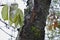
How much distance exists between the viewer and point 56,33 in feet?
6.28

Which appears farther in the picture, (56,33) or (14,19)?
(56,33)

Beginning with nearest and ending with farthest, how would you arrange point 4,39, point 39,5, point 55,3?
point 39,5 < point 4,39 < point 55,3

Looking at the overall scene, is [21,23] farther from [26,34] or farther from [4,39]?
[4,39]

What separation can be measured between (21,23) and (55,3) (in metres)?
1.43

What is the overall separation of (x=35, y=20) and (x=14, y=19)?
0.07 metres

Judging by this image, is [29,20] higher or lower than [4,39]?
higher

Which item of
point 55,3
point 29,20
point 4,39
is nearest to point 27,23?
point 29,20

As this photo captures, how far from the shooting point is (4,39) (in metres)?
1.73

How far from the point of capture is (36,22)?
51 centimetres

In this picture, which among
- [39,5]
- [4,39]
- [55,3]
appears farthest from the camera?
[55,3]

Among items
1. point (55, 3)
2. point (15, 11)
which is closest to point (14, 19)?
point (15, 11)

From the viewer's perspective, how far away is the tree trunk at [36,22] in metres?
0.50

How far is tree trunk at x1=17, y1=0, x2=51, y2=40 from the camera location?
0.50 metres

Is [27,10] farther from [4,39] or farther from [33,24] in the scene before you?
[4,39]
